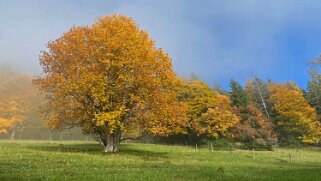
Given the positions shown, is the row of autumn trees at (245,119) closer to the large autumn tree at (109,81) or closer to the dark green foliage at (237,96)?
the dark green foliage at (237,96)

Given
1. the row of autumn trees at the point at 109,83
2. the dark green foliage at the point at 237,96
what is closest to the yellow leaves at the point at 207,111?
the dark green foliage at the point at 237,96

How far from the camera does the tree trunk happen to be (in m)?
47.0

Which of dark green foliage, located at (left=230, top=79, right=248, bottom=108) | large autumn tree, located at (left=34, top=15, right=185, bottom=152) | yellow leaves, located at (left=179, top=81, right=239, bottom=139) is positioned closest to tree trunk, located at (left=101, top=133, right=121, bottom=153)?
large autumn tree, located at (left=34, top=15, right=185, bottom=152)

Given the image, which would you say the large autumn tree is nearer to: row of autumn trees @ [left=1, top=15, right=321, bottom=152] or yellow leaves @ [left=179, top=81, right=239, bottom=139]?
row of autumn trees @ [left=1, top=15, right=321, bottom=152]

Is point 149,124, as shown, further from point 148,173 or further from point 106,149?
point 148,173

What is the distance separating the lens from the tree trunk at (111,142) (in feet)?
154

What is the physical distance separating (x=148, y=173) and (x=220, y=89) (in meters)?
110

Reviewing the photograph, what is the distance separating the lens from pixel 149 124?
46125 millimetres

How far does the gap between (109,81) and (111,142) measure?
27.6ft

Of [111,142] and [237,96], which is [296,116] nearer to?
[237,96]

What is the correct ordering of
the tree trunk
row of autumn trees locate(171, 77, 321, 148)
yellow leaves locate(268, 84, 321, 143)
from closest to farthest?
the tree trunk → row of autumn trees locate(171, 77, 321, 148) → yellow leaves locate(268, 84, 321, 143)

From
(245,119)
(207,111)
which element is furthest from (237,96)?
(207,111)

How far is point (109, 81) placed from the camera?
44344mm

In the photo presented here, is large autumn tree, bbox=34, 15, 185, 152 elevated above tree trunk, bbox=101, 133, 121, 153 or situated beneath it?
elevated above
